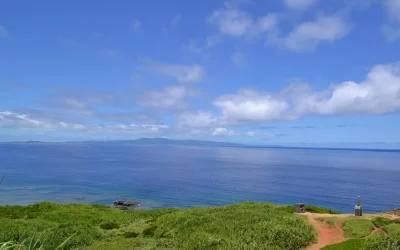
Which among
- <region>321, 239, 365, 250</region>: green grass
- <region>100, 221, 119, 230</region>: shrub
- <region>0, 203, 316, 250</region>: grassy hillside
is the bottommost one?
<region>100, 221, 119, 230</region>: shrub

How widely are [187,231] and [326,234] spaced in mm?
13142

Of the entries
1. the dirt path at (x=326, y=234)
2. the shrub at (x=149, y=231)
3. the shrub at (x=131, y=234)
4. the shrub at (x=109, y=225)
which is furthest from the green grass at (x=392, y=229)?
the shrub at (x=109, y=225)

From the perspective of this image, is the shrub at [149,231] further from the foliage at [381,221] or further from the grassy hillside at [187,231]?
the foliage at [381,221]

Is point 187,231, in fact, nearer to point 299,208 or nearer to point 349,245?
point 349,245

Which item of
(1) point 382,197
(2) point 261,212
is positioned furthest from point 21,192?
(1) point 382,197

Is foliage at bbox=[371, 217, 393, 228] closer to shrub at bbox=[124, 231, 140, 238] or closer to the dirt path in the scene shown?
the dirt path

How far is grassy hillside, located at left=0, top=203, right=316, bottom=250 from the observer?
2573cm

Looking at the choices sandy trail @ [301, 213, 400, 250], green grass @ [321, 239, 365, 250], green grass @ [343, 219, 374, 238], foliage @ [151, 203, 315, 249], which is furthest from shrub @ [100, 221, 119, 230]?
green grass @ [343, 219, 374, 238]

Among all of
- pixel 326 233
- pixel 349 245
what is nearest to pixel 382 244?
pixel 349 245

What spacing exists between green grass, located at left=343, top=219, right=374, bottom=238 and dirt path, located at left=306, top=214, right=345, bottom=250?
0.62m

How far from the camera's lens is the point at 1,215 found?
4275 centimetres

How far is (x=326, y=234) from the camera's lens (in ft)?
97.6

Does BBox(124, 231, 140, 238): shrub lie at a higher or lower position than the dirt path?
lower

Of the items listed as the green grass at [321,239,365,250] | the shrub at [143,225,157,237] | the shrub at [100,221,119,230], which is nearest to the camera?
the green grass at [321,239,365,250]
